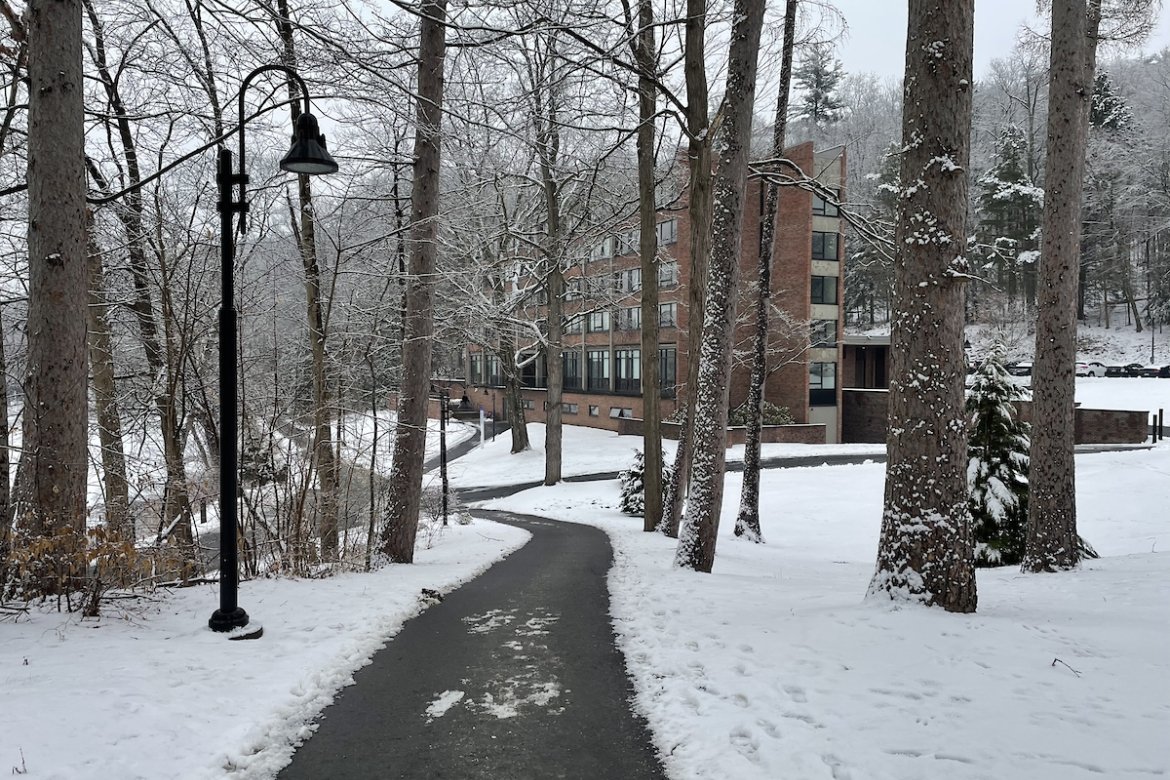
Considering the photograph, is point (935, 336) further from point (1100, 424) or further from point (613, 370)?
point (613, 370)

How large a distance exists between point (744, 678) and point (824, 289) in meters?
33.9

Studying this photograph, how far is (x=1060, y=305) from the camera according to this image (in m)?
9.33

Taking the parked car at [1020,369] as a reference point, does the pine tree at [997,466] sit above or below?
below

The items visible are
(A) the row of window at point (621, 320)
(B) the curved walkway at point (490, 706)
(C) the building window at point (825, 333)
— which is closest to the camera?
(B) the curved walkway at point (490, 706)

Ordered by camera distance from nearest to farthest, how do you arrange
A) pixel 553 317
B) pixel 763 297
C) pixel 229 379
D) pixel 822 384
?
1. pixel 229 379
2. pixel 763 297
3. pixel 553 317
4. pixel 822 384

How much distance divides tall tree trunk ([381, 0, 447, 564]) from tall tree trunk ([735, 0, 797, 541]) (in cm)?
710

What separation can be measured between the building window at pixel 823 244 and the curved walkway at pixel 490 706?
3154 cm

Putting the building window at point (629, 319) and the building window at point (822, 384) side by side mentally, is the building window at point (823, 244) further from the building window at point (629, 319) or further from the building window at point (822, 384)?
the building window at point (629, 319)

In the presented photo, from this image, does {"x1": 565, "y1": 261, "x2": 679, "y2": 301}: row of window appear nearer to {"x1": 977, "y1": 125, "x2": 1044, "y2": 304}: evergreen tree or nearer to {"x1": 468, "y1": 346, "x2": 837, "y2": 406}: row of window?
{"x1": 468, "y1": 346, "x2": 837, "y2": 406}: row of window

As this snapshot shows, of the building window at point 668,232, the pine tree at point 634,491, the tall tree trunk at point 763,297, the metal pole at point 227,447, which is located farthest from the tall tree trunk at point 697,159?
the building window at point 668,232

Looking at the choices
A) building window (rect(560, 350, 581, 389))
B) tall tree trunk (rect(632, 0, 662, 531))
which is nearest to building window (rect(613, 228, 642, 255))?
tall tree trunk (rect(632, 0, 662, 531))

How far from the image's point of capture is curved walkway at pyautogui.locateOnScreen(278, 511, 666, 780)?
169 inches

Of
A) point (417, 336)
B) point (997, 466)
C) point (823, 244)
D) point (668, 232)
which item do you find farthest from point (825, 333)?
point (417, 336)

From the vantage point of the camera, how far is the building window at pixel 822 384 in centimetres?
3631
